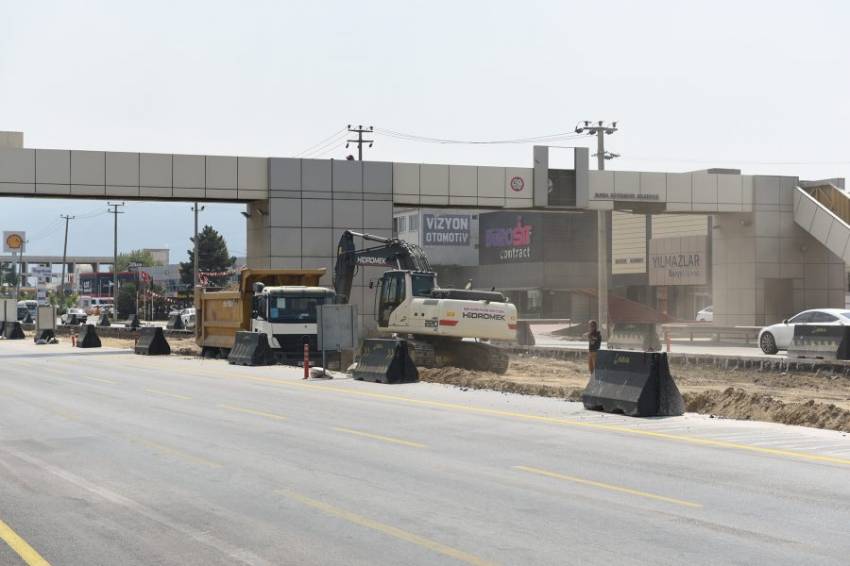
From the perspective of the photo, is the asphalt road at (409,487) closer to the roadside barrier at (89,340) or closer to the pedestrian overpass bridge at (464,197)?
the pedestrian overpass bridge at (464,197)

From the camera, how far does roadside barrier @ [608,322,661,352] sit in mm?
37312

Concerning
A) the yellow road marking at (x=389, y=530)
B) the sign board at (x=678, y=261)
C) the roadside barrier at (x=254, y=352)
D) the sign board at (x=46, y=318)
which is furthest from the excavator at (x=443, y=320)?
the sign board at (x=678, y=261)

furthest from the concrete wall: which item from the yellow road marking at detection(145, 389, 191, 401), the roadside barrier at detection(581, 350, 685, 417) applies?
the yellow road marking at detection(145, 389, 191, 401)

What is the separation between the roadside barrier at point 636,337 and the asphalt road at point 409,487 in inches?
691

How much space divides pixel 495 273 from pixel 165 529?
306 feet

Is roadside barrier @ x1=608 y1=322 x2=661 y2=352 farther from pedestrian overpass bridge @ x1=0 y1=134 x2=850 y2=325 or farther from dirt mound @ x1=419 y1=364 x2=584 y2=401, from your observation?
pedestrian overpass bridge @ x1=0 y1=134 x2=850 y2=325

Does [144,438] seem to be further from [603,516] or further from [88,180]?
[88,180]

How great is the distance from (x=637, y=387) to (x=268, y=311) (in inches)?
774

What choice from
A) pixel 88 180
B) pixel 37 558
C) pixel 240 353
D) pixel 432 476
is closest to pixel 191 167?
pixel 88 180

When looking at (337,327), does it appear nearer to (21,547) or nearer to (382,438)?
(382,438)

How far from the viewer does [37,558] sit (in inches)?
322

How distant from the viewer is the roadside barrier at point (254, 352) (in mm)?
35094

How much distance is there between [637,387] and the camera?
18.7 meters

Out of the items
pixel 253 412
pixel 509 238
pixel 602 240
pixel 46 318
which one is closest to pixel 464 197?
pixel 602 240
